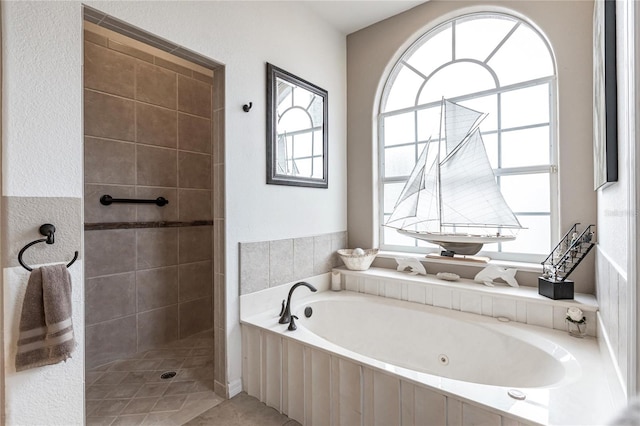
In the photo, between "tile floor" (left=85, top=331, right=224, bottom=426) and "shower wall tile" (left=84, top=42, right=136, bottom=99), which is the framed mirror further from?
"tile floor" (left=85, top=331, right=224, bottom=426)

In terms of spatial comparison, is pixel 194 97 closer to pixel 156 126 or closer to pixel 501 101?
pixel 156 126

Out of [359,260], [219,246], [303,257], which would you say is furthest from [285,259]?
[359,260]

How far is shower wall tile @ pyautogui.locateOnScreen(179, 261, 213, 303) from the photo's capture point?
274 cm

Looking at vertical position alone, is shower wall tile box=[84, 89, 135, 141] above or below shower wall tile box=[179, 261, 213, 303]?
above

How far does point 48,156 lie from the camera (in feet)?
3.97

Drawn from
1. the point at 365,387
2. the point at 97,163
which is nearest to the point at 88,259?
the point at 97,163

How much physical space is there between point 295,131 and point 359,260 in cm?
118

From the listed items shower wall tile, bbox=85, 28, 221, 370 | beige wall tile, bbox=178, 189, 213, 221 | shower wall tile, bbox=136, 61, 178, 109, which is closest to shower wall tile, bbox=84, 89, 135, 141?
shower wall tile, bbox=85, 28, 221, 370

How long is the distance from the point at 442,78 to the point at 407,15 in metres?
0.61

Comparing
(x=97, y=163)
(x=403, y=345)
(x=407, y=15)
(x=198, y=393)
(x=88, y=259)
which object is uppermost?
(x=407, y=15)

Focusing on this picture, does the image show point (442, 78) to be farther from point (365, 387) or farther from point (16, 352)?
point (16, 352)

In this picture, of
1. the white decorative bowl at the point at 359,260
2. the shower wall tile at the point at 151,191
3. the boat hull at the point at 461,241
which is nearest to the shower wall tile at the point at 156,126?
the shower wall tile at the point at 151,191

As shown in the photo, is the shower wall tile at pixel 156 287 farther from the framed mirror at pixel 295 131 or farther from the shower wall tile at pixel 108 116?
the framed mirror at pixel 295 131

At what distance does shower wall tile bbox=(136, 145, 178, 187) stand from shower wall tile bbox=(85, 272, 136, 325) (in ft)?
2.54
